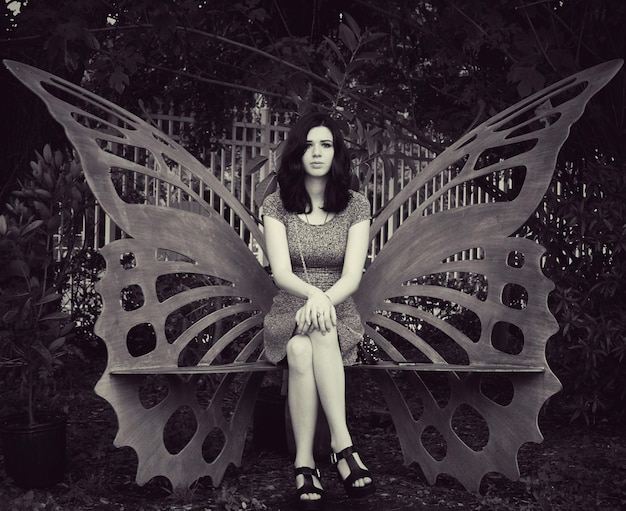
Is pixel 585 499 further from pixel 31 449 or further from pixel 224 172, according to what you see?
pixel 224 172

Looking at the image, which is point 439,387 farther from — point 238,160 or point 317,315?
point 238,160

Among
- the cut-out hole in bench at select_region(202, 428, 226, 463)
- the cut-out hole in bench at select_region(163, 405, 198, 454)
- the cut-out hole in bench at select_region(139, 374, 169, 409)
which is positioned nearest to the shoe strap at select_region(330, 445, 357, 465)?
the cut-out hole in bench at select_region(202, 428, 226, 463)

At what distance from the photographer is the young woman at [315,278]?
2.90 m

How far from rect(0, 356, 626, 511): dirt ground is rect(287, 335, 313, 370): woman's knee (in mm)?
577

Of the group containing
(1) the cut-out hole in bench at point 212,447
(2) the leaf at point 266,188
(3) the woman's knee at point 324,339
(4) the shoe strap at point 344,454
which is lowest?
(1) the cut-out hole in bench at point 212,447

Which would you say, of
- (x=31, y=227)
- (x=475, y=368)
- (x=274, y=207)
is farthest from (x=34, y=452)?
(x=475, y=368)

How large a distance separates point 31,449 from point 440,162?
2.09 m

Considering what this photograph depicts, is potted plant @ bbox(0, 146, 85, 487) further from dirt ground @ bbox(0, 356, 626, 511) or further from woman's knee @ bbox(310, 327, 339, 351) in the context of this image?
woman's knee @ bbox(310, 327, 339, 351)

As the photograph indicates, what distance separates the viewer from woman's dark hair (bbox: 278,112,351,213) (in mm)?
3188

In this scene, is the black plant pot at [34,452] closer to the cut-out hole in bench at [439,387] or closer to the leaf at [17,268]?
the leaf at [17,268]

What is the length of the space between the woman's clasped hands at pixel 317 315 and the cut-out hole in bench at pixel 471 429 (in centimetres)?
133

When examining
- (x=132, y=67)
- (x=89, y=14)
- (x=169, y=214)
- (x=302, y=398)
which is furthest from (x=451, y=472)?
(x=89, y=14)

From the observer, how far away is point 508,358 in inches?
118

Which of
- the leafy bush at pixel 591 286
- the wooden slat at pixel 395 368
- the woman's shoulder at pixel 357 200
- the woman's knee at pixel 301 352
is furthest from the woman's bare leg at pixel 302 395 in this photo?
the leafy bush at pixel 591 286
